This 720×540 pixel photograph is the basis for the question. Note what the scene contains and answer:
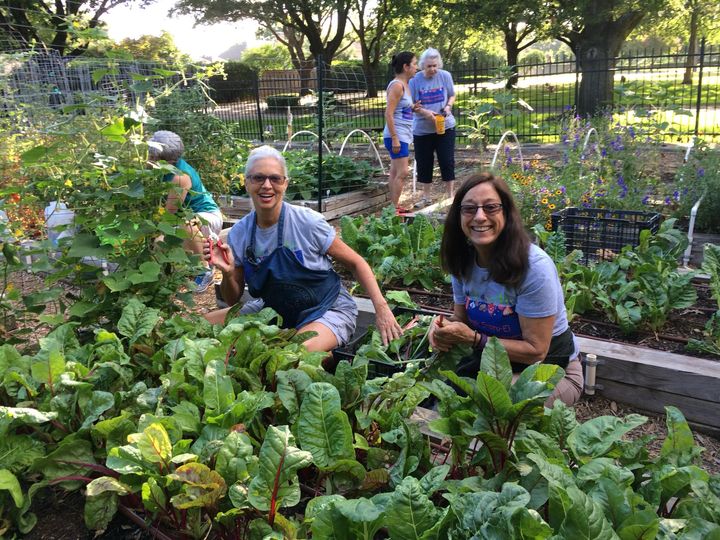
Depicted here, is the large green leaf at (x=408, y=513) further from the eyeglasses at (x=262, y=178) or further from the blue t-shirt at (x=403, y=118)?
the blue t-shirt at (x=403, y=118)

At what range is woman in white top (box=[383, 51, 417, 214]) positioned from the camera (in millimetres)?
6648

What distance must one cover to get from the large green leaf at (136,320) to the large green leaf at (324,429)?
3.07ft

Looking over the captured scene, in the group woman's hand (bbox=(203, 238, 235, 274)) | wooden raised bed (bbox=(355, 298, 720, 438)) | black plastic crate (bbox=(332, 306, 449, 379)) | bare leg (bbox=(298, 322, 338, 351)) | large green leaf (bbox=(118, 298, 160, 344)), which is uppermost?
woman's hand (bbox=(203, 238, 235, 274))

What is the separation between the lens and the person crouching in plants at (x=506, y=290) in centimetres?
245

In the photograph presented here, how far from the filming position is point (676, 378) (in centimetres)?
281

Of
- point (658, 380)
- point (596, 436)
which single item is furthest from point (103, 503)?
point (658, 380)

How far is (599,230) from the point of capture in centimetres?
427

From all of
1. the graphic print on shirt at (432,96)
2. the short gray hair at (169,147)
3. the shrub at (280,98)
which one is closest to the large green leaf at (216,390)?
the short gray hair at (169,147)

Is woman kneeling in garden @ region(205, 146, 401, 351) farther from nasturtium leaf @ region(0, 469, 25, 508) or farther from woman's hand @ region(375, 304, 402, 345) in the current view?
nasturtium leaf @ region(0, 469, 25, 508)

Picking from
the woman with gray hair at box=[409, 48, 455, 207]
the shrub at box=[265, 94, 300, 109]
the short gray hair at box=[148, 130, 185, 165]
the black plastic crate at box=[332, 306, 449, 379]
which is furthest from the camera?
the shrub at box=[265, 94, 300, 109]

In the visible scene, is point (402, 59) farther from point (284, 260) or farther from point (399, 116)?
point (284, 260)

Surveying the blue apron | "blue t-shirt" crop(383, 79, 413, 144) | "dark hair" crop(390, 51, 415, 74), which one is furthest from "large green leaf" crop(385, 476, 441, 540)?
"dark hair" crop(390, 51, 415, 74)

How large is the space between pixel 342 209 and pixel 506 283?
5418 mm

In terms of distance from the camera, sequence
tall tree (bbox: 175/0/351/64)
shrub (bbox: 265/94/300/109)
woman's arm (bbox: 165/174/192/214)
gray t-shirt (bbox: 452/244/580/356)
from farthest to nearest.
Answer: tall tree (bbox: 175/0/351/64), shrub (bbox: 265/94/300/109), woman's arm (bbox: 165/174/192/214), gray t-shirt (bbox: 452/244/580/356)
